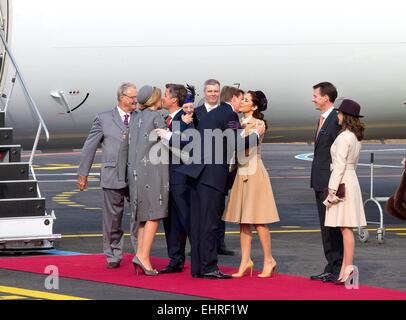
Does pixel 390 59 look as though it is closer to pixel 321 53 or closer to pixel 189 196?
pixel 321 53

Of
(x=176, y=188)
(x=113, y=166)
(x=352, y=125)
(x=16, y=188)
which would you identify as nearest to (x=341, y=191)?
(x=352, y=125)

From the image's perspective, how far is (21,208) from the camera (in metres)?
15.7

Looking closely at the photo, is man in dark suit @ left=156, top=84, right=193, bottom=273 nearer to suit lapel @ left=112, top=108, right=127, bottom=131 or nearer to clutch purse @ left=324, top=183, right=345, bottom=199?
suit lapel @ left=112, top=108, right=127, bottom=131

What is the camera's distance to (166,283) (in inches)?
Answer: 512

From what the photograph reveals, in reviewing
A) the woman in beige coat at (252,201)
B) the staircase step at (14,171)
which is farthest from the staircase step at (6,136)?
→ the woman in beige coat at (252,201)

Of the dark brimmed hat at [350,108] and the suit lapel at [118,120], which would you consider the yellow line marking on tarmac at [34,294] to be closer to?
the suit lapel at [118,120]

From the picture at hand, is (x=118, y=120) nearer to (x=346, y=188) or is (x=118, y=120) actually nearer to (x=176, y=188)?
(x=176, y=188)

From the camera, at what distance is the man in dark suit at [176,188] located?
1365 centimetres

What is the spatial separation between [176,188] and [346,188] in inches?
77.5

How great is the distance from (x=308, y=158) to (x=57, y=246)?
2566 cm

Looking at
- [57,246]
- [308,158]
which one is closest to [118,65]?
[57,246]

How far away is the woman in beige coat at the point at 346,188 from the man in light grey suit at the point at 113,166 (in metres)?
2.53

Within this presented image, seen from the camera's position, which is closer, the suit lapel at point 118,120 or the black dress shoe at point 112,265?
the black dress shoe at point 112,265

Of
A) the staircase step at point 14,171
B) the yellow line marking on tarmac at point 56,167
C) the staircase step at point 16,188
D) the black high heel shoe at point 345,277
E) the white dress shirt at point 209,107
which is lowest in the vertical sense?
the yellow line marking on tarmac at point 56,167
